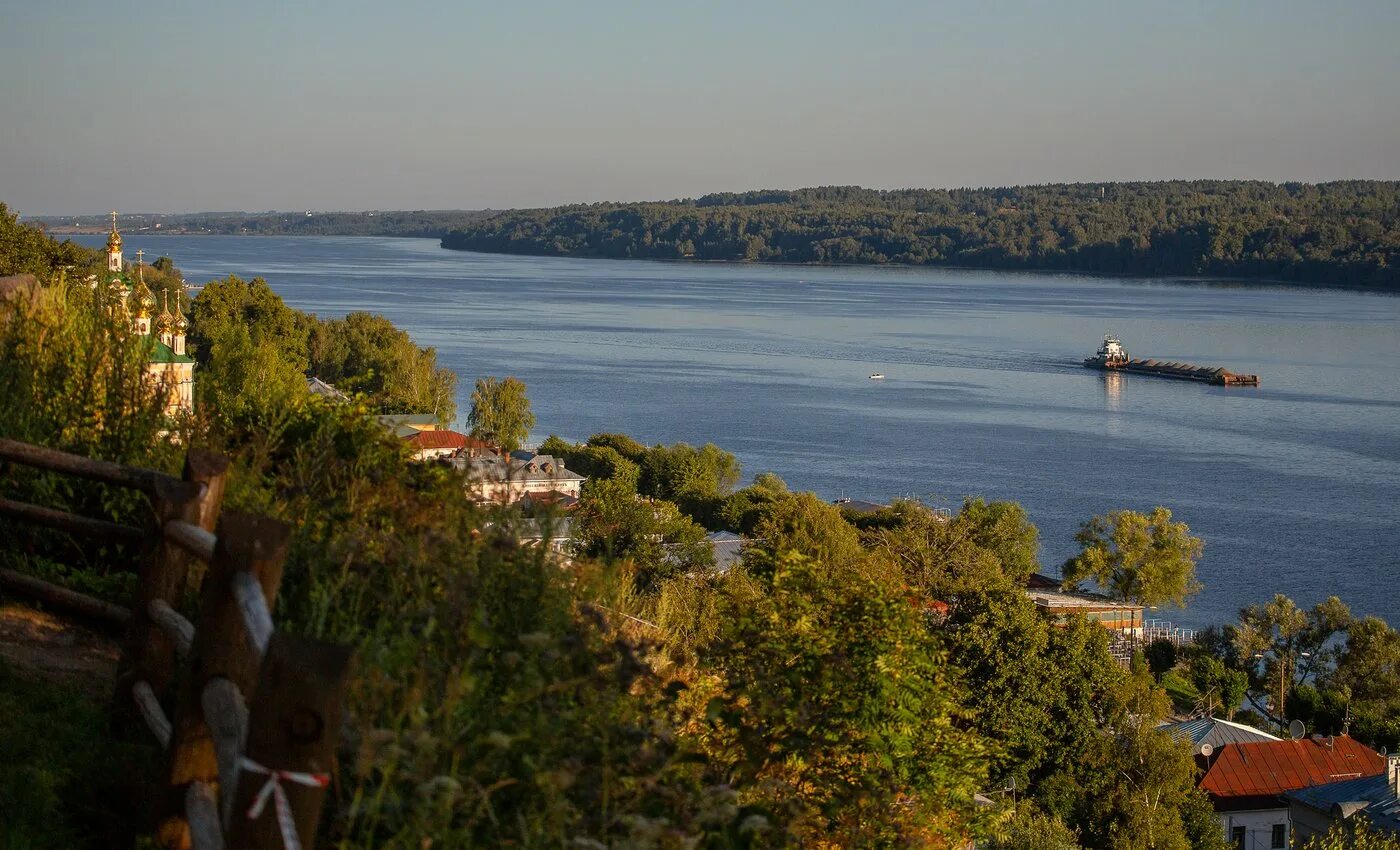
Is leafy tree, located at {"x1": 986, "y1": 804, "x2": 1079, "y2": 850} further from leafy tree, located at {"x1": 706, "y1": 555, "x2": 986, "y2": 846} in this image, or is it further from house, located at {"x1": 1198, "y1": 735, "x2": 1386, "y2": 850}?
leafy tree, located at {"x1": 706, "y1": 555, "x2": 986, "y2": 846}

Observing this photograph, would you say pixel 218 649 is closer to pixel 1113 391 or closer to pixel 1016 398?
pixel 1016 398

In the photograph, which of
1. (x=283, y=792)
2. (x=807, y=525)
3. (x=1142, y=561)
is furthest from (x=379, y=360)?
(x=283, y=792)

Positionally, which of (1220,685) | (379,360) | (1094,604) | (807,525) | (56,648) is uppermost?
(56,648)

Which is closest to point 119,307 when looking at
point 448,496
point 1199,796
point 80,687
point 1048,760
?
point 80,687

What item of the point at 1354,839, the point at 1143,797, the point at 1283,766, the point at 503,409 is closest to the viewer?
the point at 1354,839

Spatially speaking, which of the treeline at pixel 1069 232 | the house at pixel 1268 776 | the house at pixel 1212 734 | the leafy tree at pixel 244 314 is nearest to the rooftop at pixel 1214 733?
the house at pixel 1212 734

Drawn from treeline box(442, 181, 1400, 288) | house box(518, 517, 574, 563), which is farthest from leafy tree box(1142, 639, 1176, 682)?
treeline box(442, 181, 1400, 288)

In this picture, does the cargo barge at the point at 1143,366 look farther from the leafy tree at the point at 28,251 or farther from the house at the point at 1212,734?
the leafy tree at the point at 28,251
